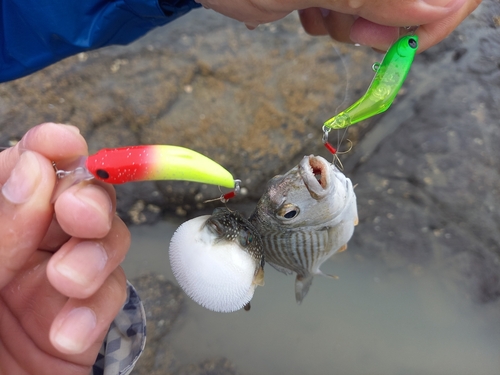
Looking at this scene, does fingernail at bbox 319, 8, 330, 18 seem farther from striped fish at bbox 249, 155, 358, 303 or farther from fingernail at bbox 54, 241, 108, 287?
fingernail at bbox 54, 241, 108, 287

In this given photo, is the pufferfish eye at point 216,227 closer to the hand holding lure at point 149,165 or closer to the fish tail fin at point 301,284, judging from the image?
the hand holding lure at point 149,165

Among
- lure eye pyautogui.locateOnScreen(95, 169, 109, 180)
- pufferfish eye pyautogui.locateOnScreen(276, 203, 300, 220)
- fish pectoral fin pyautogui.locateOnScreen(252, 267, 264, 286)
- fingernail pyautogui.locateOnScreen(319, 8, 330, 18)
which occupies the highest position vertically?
fingernail pyautogui.locateOnScreen(319, 8, 330, 18)

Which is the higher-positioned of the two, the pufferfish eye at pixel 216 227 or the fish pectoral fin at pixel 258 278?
the pufferfish eye at pixel 216 227

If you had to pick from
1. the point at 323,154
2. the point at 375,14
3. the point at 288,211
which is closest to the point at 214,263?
the point at 288,211

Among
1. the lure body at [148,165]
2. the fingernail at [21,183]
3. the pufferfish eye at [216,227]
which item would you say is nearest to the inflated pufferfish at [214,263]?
the pufferfish eye at [216,227]

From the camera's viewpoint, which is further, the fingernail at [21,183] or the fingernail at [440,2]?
the fingernail at [440,2]

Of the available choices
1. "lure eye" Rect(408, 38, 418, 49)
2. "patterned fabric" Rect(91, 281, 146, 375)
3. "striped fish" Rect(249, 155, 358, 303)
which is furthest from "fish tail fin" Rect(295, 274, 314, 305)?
"lure eye" Rect(408, 38, 418, 49)
